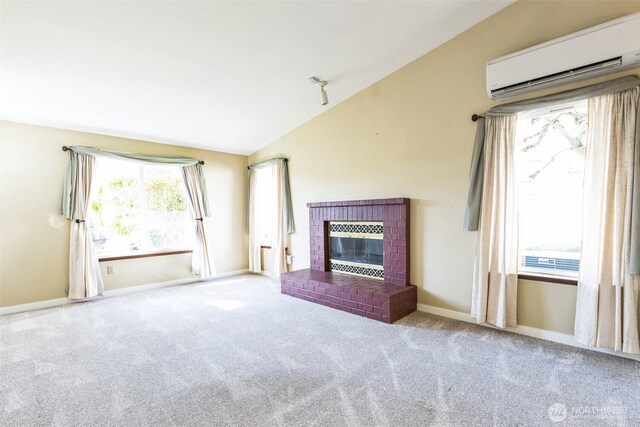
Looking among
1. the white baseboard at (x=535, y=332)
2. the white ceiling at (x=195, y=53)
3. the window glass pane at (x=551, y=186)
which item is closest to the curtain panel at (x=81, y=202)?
the white ceiling at (x=195, y=53)

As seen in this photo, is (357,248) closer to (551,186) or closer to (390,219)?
(390,219)

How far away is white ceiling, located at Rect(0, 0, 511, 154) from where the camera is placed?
92.4 inches

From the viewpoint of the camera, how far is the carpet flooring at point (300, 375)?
5.66ft

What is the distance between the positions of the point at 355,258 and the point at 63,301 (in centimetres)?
399

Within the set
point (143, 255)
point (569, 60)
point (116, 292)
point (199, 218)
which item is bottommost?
point (116, 292)

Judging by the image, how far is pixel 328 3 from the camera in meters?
2.44

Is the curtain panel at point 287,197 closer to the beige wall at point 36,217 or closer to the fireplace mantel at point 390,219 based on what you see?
the fireplace mantel at point 390,219

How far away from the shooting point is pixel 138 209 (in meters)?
4.75

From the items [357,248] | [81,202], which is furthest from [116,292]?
[357,248]

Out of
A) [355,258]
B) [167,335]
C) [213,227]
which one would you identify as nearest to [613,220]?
[355,258]

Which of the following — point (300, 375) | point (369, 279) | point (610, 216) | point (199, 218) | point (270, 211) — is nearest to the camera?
point (300, 375)

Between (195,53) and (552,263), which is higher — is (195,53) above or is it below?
above

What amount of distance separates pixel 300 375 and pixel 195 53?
2.95 meters

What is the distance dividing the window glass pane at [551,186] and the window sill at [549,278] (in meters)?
0.09
